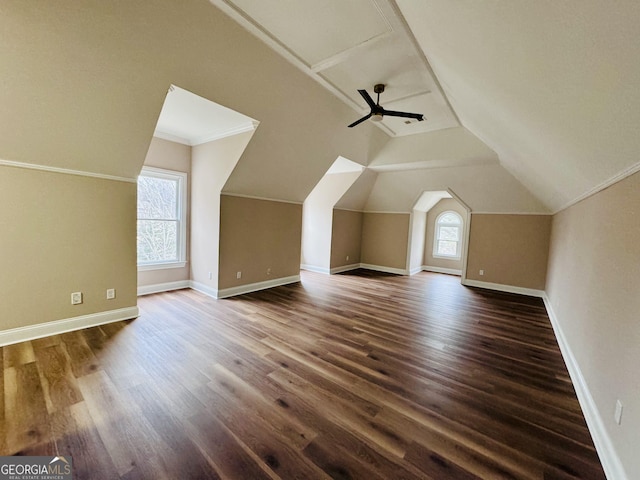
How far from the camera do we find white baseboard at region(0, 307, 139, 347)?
270 centimetres

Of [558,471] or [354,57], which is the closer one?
[558,471]

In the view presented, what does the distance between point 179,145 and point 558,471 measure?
5.89 meters

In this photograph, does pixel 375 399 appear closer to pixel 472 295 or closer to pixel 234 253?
pixel 234 253

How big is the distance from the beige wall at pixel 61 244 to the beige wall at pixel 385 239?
595cm

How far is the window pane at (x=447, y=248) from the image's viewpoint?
7.93 metres

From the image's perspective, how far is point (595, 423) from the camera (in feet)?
5.84

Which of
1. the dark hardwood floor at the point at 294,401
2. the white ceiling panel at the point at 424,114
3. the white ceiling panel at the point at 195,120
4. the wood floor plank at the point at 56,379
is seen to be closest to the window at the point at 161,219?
the white ceiling panel at the point at 195,120

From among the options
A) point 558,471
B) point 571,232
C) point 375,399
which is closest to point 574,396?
point 558,471

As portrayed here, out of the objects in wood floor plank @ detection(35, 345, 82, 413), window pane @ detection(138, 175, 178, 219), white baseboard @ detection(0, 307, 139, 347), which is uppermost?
window pane @ detection(138, 175, 178, 219)

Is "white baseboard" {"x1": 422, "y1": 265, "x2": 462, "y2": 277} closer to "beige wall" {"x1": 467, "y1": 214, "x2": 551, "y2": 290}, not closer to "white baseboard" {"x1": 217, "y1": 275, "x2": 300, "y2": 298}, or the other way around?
"beige wall" {"x1": 467, "y1": 214, "x2": 551, "y2": 290}

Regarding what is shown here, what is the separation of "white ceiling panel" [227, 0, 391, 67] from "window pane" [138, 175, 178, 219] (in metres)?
3.25

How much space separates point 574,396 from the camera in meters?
2.21

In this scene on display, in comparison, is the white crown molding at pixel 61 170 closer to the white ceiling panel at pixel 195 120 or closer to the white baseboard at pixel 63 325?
the white ceiling panel at pixel 195 120

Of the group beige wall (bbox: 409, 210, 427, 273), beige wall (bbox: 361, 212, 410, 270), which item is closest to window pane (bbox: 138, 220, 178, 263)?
beige wall (bbox: 361, 212, 410, 270)
